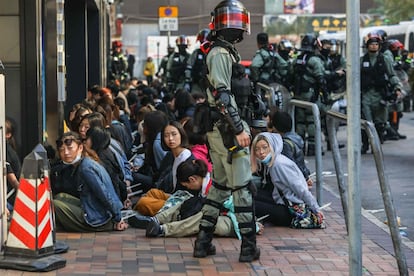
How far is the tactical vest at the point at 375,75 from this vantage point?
54.0 feet

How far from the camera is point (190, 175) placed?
9.19 meters

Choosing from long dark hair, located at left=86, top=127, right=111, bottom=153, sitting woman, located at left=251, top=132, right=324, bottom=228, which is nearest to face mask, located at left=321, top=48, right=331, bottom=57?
sitting woman, located at left=251, top=132, right=324, bottom=228

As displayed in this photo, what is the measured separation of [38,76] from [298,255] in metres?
3.84

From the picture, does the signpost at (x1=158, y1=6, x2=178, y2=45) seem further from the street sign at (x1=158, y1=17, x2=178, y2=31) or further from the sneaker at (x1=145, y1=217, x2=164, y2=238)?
the sneaker at (x1=145, y1=217, x2=164, y2=238)

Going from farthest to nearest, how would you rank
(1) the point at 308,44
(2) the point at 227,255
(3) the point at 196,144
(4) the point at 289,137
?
(1) the point at 308,44
(3) the point at 196,144
(4) the point at 289,137
(2) the point at 227,255

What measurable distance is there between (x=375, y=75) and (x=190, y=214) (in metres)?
8.32

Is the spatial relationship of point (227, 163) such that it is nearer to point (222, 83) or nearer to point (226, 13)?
point (222, 83)

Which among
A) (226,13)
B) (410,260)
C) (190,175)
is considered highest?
(226,13)

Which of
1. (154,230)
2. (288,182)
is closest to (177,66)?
(288,182)

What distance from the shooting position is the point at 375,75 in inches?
651

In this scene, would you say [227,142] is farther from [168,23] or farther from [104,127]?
[168,23]

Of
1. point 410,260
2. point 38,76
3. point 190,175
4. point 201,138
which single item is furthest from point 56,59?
point 410,260

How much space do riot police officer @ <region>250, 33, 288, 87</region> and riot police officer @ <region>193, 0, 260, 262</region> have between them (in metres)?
9.61

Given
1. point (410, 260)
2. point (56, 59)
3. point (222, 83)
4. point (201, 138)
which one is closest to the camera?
point (222, 83)
